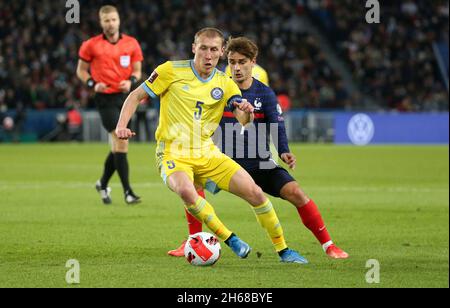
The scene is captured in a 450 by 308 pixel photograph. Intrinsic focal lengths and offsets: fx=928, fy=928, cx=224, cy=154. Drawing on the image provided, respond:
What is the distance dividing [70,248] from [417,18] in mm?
28503

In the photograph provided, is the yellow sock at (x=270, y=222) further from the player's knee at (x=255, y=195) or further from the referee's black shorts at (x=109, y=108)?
the referee's black shorts at (x=109, y=108)

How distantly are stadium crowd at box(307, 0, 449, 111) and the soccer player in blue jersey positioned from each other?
23.1 metres

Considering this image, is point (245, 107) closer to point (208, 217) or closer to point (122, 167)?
point (208, 217)

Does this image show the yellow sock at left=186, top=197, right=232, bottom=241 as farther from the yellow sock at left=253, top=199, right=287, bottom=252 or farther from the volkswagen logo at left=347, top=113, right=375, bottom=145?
the volkswagen logo at left=347, top=113, right=375, bottom=145

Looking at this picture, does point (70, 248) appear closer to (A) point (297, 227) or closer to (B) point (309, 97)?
(A) point (297, 227)

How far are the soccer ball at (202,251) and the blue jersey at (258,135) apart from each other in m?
0.93

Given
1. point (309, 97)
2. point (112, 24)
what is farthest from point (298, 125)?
point (112, 24)

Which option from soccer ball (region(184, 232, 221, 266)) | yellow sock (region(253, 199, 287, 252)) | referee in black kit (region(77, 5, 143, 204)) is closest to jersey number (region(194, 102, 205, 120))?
yellow sock (region(253, 199, 287, 252))

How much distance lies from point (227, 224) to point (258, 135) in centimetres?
236

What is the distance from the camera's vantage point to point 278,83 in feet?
104

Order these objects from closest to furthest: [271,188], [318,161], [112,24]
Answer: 1. [271,188]
2. [112,24]
3. [318,161]

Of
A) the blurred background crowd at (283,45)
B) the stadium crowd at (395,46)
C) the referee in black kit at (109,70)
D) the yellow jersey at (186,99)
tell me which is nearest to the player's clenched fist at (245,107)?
the yellow jersey at (186,99)

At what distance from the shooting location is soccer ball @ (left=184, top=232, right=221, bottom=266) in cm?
717

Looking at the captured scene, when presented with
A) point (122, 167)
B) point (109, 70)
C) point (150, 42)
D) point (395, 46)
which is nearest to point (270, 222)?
point (122, 167)
